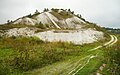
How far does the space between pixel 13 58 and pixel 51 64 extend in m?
4.93

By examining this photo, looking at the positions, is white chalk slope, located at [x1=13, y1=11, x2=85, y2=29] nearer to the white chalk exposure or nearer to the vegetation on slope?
the white chalk exposure

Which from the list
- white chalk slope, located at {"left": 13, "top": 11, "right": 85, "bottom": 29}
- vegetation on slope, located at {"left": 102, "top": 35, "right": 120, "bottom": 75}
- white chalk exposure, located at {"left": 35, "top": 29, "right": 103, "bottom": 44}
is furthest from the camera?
white chalk slope, located at {"left": 13, "top": 11, "right": 85, "bottom": 29}

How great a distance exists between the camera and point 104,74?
899 inches

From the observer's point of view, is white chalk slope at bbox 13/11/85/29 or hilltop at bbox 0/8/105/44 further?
white chalk slope at bbox 13/11/85/29

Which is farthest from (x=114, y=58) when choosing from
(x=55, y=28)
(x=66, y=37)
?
(x=55, y=28)

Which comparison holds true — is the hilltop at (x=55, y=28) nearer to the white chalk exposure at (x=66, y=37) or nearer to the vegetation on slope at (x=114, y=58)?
the white chalk exposure at (x=66, y=37)

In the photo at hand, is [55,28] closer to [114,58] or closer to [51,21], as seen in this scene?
[51,21]

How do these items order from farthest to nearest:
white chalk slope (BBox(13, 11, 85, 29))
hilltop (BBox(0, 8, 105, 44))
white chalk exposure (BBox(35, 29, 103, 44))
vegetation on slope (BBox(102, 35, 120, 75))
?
white chalk slope (BBox(13, 11, 85, 29)) → hilltop (BBox(0, 8, 105, 44)) → white chalk exposure (BBox(35, 29, 103, 44)) → vegetation on slope (BBox(102, 35, 120, 75))

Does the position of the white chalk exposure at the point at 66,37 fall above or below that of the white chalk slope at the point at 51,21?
below

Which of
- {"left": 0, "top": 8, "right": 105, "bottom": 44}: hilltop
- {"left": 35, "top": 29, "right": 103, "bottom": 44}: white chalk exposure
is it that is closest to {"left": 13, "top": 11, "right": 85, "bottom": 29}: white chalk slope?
{"left": 0, "top": 8, "right": 105, "bottom": 44}: hilltop

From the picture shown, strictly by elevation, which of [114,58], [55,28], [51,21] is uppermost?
[51,21]

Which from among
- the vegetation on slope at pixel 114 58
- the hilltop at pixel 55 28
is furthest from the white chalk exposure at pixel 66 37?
the vegetation on slope at pixel 114 58

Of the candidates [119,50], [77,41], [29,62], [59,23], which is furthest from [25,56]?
[59,23]

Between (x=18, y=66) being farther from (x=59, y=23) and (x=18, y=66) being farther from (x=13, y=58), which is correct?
(x=59, y=23)
